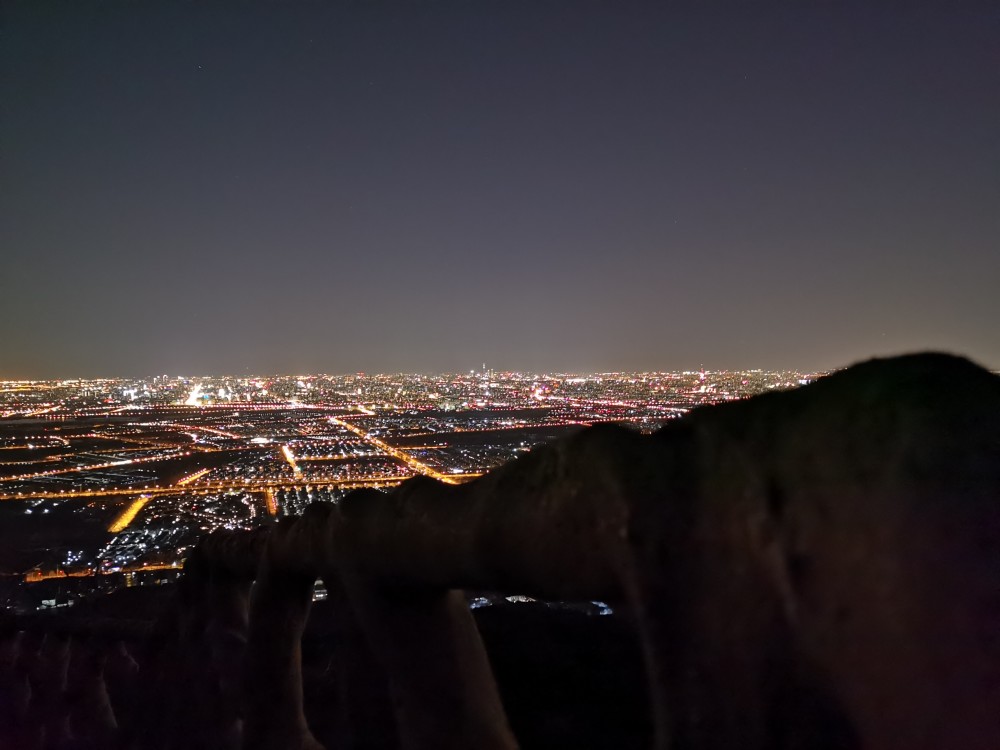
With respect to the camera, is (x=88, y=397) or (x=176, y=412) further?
(x=88, y=397)

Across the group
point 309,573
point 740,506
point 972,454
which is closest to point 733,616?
point 740,506

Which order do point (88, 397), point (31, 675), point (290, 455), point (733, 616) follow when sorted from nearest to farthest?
point (733, 616) → point (31, 675) → point (290, 455) → point (88, 397)

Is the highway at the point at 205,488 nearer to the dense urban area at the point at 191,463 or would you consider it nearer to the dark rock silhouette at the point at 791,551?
the dense urban area at the point at 191,463

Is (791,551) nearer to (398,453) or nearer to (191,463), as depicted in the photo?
(398,453)

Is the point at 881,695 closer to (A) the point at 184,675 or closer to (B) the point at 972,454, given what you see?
(B) the point at 972,454

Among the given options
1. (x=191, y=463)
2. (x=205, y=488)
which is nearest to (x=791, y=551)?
(x=205, y=488)

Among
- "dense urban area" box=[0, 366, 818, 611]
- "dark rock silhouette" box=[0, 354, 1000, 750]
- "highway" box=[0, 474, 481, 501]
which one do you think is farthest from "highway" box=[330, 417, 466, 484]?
"dark rock silhouette" box=[0, 354, 1000, 750]

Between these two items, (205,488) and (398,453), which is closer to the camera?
(205,488)

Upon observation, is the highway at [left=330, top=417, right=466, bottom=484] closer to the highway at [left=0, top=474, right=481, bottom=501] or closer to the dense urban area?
the dense urban area
